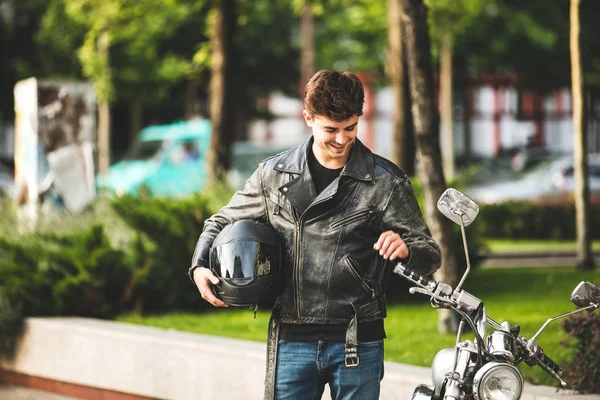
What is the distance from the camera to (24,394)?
7750mm

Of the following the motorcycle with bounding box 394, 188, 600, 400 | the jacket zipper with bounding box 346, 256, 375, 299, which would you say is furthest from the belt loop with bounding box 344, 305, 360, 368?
the motorcycle with bounding box 394, 188, 600, 400

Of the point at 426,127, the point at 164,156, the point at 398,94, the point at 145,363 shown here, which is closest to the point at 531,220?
the point at 398,94

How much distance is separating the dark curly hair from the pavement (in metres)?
4.50

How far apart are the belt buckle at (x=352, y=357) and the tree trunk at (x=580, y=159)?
9.39 meters

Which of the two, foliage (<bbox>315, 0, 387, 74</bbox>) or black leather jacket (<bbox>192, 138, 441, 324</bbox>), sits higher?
foliage (<bbox>315, 0, 387, 74</bbox>)

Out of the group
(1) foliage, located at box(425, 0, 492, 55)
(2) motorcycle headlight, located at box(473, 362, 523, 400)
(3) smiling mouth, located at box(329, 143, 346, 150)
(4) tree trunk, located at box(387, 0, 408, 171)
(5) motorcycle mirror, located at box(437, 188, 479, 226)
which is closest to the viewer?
(2) motorcycle headlight, located at box(473, 362, 523, 400)

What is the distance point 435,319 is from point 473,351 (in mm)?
5259

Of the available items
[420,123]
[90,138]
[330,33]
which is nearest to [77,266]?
[420,123]

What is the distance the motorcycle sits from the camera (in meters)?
3.41

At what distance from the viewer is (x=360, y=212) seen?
3822 millimetres

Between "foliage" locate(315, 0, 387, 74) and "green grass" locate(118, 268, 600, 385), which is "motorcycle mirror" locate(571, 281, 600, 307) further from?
"foliage" locate(315, 0, 387, 74)

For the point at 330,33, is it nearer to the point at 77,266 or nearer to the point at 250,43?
the point at 250,43

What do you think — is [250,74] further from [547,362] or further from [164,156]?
[547,362]

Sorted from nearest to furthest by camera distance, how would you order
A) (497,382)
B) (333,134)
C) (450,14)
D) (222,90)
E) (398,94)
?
1. (497,382)
2. (333,134)
3. (398,94)
4. (222,90)
5. (450,14)
